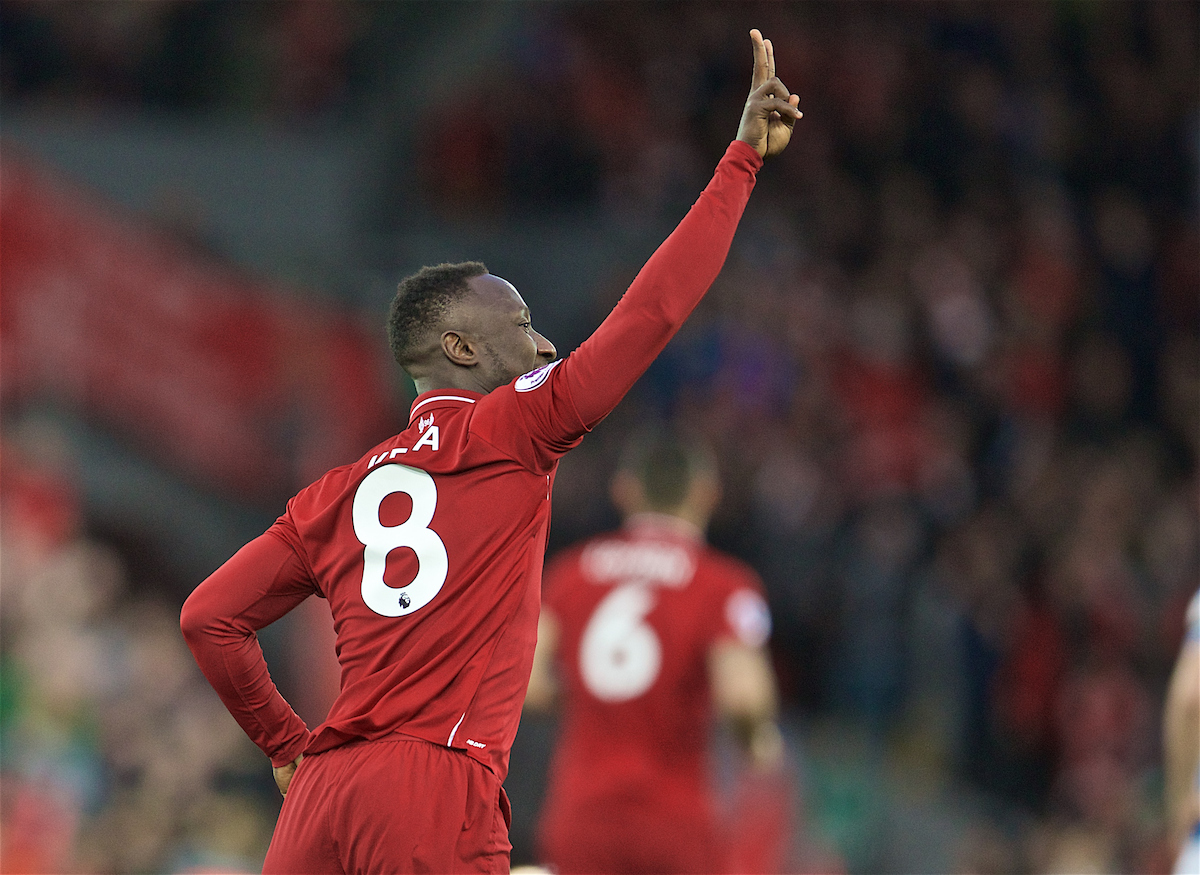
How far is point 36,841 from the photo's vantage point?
7.08m

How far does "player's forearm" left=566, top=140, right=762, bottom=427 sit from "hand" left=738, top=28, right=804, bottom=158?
0.20 meters

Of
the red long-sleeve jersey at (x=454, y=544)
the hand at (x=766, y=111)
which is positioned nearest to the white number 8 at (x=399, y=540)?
the red long-sleeve jersey at (x=454, y=544)

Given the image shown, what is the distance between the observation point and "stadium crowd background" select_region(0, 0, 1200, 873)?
844cm

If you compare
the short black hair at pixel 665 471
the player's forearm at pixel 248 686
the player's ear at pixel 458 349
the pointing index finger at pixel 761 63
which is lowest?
the player's forearm at pixel 248 686

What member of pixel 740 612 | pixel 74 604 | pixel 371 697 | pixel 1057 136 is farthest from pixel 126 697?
pixel 1057 136

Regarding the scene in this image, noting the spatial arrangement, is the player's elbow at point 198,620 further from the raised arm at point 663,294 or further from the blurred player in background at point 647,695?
the blurred player in background at point 647,695

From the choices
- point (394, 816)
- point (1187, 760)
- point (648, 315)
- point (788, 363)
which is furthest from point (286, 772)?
point (788, 363)

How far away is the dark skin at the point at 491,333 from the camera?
2875 mm

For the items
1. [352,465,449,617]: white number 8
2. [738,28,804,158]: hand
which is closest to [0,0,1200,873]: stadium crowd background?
[352,465,449,617]: white number 8

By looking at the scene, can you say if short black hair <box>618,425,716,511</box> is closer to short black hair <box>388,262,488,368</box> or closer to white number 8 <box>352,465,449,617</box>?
short black hair <box>388,262,488,368</box>

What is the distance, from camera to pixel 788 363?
10773 millimetres

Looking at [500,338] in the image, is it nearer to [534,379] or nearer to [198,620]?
[534,379]

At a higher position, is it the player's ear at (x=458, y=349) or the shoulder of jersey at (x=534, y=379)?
the player's ear at (x=458, y=349)

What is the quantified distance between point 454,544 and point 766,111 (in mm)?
996
